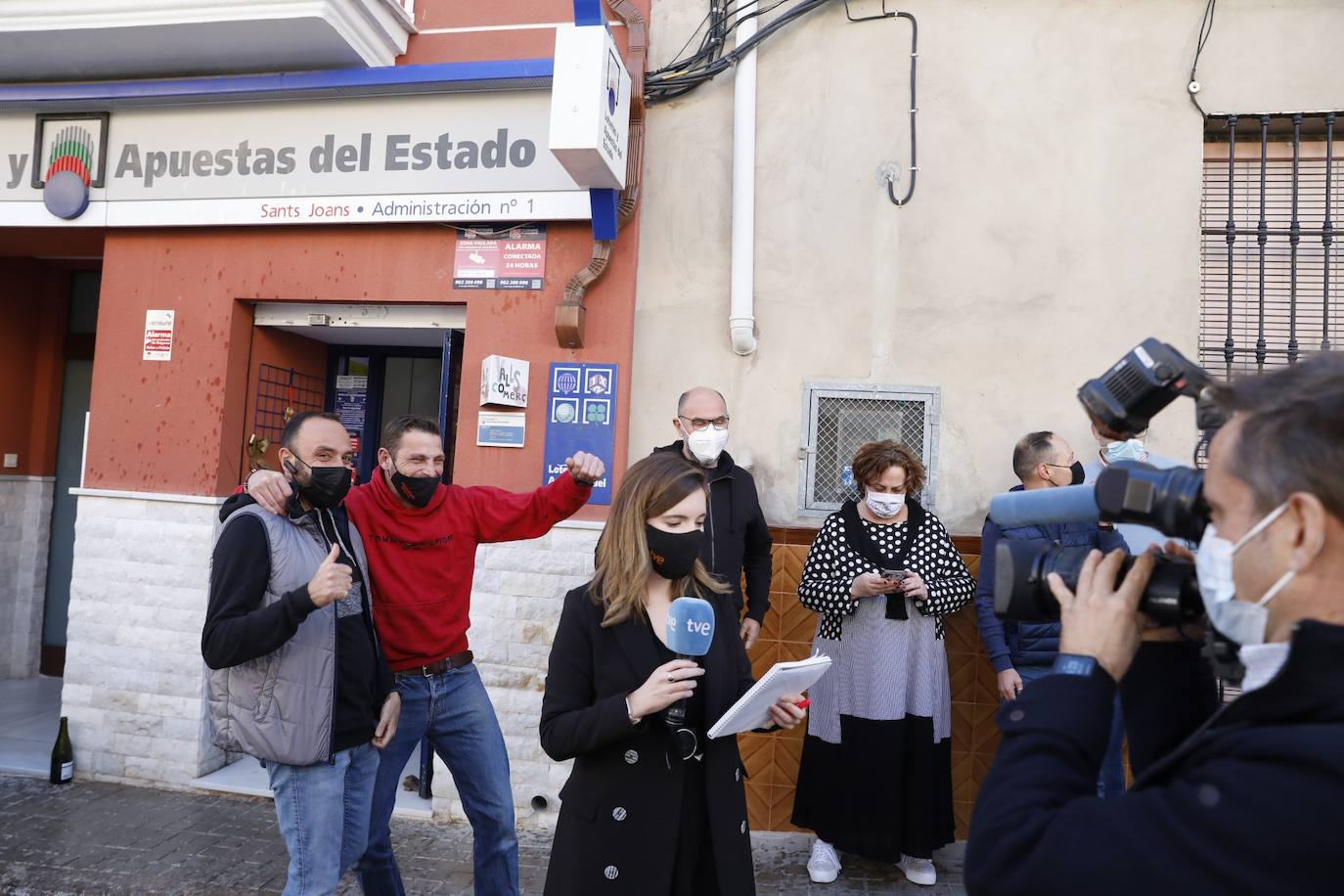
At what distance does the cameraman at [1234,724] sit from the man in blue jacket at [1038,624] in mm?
2934

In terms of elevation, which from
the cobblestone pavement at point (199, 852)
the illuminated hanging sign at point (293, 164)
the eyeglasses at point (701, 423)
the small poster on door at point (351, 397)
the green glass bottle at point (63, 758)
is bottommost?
the cobblestone pavement at point (199, 852)

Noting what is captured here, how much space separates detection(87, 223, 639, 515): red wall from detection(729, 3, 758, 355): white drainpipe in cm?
61

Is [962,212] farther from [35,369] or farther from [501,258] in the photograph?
[35,369]

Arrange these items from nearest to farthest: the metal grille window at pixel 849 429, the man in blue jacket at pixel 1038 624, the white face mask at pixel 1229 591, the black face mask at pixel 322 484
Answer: the white face mask at pixel 1229 591 → the black face mask at pixel 322 484 → the man in blue jacket at pixel 1038 624 → the metal grille window at pixel 849 429

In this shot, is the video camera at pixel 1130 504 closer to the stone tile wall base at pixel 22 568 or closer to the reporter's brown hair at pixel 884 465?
the reporter's brown hair at pixel 884 465

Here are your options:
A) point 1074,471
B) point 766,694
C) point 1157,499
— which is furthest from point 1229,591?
point 1074,471

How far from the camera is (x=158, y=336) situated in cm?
542

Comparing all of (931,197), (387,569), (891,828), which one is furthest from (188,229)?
(891,828)

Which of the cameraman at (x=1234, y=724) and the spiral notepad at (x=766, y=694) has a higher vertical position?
the cameraman at (x=1234, y=724)

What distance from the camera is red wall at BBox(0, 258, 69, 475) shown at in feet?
22.7

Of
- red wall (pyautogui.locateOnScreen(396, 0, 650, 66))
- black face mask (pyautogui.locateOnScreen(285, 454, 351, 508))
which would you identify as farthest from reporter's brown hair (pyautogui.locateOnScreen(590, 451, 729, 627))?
red wall (pyautogui.locateOnScreen(396, 0, 650, 66))

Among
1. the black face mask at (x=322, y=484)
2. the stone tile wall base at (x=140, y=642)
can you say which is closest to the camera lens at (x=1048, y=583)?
the black face mask at (x=322, y=484)

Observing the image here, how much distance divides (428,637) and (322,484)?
0.82 metres

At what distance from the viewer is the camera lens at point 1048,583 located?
1260 millimetres
